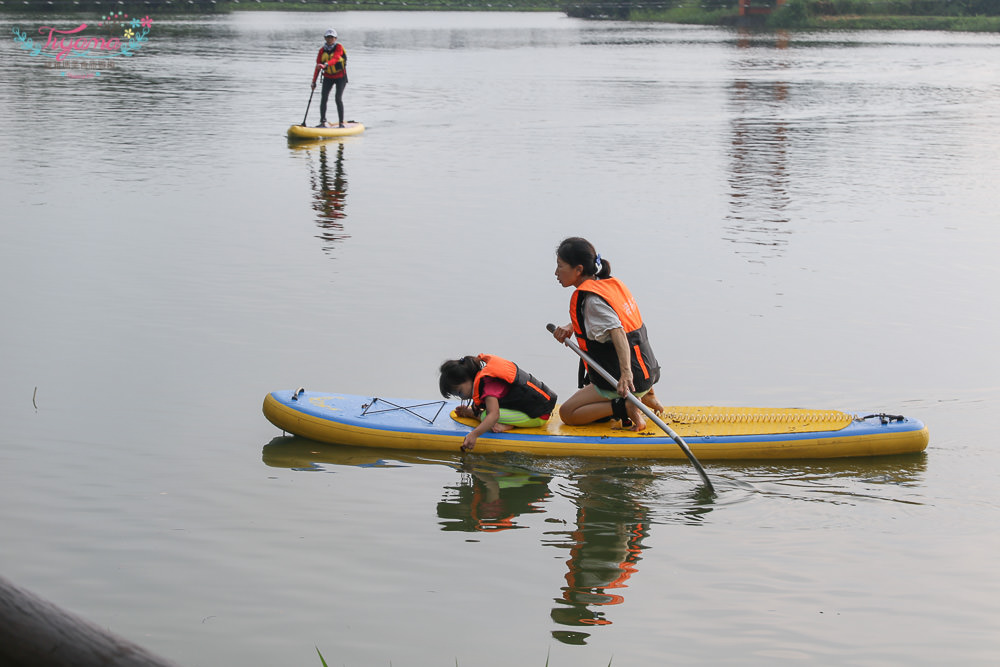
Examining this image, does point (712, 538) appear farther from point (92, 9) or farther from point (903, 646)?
point (92, 9)

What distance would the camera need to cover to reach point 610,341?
6.21m

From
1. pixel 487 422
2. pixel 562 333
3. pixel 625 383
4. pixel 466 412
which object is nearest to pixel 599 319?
pixel 562 333

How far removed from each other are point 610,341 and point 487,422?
0.84 m

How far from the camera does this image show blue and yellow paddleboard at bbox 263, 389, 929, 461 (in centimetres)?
624

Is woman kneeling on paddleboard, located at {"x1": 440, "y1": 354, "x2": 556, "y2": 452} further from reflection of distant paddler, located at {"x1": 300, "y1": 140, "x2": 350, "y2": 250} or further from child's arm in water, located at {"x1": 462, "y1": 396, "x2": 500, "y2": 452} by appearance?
reflection of distant paddler, located at {"x1": 300, "y1": 140, "x2": 350, "y2": 250}

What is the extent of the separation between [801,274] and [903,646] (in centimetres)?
666

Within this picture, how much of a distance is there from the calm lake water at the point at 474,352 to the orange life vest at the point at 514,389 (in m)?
0.34

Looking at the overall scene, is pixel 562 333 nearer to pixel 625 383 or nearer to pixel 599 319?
pixel 599 319

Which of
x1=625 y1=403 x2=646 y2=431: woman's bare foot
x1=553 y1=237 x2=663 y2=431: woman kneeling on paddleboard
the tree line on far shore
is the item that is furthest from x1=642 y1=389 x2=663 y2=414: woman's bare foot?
the tree line on far shore

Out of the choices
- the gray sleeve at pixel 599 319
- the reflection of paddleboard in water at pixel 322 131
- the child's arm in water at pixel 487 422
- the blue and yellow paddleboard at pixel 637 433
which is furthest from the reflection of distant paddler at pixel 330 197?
the gray sleeve at pixel 599 319

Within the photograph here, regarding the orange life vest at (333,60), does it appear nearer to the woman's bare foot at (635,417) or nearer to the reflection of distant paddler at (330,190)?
the reflection of distant paddler at (330,190)

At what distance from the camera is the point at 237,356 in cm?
796

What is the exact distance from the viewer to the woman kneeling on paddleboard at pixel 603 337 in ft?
20.0

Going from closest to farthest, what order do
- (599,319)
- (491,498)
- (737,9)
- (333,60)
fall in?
(491,498) < (599,319) < (333,60) < (737,9)
